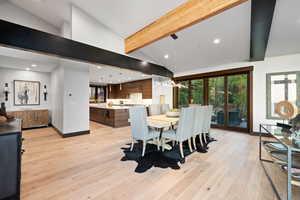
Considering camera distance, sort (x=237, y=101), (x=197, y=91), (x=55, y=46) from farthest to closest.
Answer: (x=197, y=91) → (x=237, y=101) → (x=55, y=46)

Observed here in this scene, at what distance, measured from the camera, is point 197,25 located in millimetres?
3334

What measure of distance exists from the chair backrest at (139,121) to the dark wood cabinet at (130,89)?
4.34m

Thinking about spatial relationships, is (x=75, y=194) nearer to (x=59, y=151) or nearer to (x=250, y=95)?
(x=59, y=151)

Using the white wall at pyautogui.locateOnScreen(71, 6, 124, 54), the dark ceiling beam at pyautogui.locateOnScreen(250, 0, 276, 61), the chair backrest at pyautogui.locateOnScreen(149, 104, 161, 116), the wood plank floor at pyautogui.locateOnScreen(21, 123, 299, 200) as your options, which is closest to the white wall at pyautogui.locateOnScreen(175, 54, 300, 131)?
the dark ceiling beam at pyautogui.locateOnScreen(250, 0, 276, 61)

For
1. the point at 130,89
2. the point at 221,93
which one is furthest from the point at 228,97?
the point at 130,89

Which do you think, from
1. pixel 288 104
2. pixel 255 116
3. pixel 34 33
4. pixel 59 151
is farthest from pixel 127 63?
pixel 255 116

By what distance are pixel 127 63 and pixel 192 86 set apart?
3.47m

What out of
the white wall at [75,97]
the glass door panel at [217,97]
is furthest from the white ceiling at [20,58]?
the glass door panel at [217,97]

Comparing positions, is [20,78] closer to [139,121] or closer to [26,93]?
[26,93]

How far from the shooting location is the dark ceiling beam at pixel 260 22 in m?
2.22

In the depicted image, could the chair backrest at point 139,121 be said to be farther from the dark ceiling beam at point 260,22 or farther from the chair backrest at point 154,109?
the dark ceiling beam at point 260,22

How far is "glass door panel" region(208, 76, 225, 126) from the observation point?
5.38 meters

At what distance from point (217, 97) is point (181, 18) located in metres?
3.83

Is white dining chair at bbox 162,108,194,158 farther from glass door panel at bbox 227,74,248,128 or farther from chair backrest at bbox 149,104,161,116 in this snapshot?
glass door panel at bbox 227,74,248,128
